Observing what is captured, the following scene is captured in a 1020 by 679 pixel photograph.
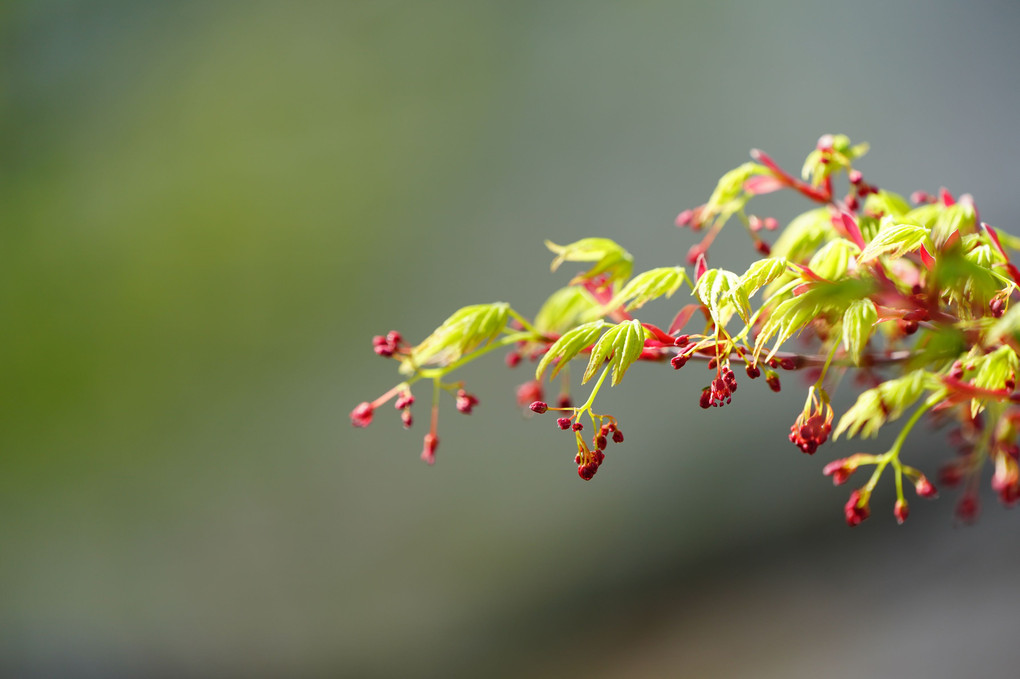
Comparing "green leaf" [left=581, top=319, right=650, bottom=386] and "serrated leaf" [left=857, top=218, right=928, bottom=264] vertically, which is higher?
"serrated leaf" [left=857, top=218, right=928, bottom=264]

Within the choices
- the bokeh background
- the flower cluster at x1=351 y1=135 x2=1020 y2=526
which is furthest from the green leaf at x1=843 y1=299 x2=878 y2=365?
the bokeh background

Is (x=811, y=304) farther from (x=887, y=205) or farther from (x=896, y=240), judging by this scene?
(x=887, y=205)

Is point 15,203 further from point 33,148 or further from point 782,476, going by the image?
point 782,476

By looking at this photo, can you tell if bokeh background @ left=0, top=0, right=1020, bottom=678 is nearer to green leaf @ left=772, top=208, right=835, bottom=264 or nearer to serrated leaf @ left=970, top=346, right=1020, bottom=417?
green leaf @ left=772, top=208, right=835, bottom=264

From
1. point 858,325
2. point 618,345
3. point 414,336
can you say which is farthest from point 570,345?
point 414,336

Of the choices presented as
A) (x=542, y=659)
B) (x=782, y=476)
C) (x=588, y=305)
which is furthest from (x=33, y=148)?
(x=782, y=476)

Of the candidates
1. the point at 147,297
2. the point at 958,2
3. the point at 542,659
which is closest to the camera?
the point at 958,2
